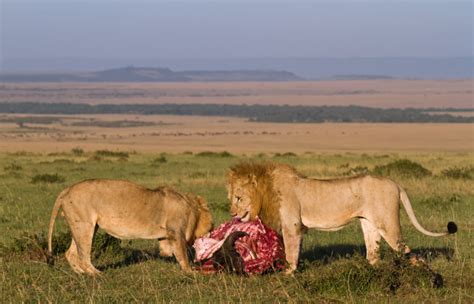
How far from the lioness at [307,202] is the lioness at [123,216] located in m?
0.63

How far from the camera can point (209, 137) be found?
230ft

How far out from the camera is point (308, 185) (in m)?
9.42

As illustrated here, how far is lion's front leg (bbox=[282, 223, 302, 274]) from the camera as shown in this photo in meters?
9.20

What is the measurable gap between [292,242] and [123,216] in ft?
5.45

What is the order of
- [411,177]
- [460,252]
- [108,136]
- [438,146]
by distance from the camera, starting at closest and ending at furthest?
[460,252], [411,177], [438,146], [108,136]

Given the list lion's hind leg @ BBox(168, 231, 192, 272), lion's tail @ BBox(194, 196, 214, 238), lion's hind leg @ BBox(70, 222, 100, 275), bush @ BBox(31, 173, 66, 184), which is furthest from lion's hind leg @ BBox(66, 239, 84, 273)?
bush @ BBox(31, 173, 66, 184)

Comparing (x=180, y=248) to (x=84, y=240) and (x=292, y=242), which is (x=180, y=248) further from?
(x=292, y=242)

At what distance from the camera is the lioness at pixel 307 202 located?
30.2ft

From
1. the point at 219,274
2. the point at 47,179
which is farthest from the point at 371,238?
the point at 47,179

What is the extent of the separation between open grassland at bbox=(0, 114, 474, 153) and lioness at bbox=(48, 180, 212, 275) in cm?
3848

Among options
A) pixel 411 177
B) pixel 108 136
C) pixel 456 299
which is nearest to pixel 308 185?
pixel 456 299

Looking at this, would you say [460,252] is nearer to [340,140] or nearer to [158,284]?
[158,284]

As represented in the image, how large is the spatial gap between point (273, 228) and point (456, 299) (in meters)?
2.05

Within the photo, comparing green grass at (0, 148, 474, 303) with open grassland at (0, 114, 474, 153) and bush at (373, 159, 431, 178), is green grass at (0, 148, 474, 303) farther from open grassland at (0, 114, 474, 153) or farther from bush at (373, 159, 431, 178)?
open grassland at (0, 114, 474, 153)
